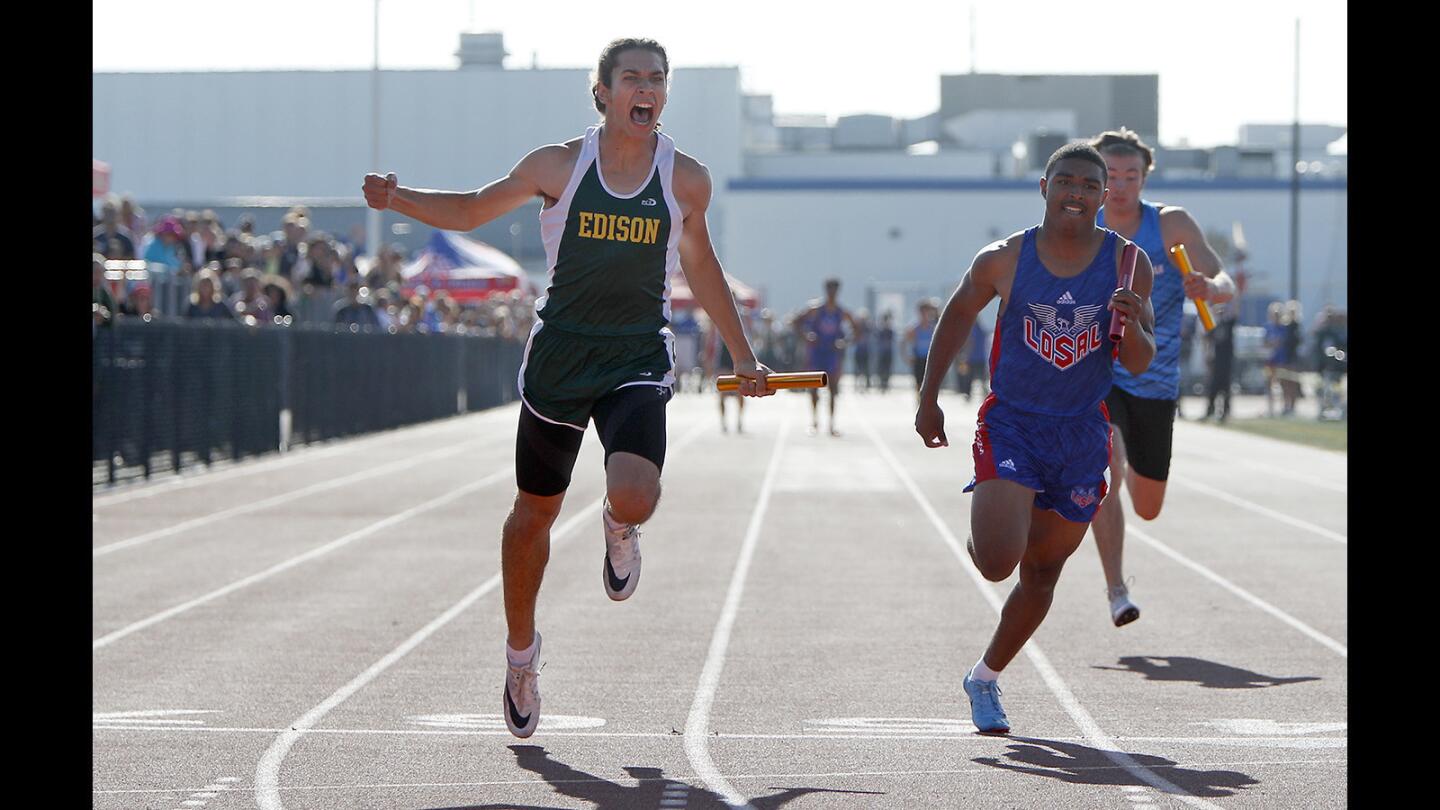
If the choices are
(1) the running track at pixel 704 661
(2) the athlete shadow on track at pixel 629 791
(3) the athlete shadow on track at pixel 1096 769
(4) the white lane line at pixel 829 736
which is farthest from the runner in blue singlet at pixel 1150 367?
(2) the athlete shadow on track at pixel 629 791

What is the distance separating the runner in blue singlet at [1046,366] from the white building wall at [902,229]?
59.4 m

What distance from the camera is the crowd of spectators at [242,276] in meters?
20.1

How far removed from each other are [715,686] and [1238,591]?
4.46 meters

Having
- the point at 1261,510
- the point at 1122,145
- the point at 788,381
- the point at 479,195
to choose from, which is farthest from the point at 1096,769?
the point at 1261,510

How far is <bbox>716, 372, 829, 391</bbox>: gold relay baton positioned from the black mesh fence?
915cm

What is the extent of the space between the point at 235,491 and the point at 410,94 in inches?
2102

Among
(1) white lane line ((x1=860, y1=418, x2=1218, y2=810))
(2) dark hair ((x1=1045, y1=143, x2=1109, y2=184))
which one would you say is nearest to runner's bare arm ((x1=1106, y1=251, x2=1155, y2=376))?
(2) dark hair ((x1=1045, y1=143, x2=1109, y2=184))

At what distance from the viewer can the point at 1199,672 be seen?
29.8ft

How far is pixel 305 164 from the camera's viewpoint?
71438 millimetres

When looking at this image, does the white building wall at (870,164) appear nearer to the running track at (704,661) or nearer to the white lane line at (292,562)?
the white lane line at (292,562)

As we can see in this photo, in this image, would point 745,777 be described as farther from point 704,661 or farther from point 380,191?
point 704,661
